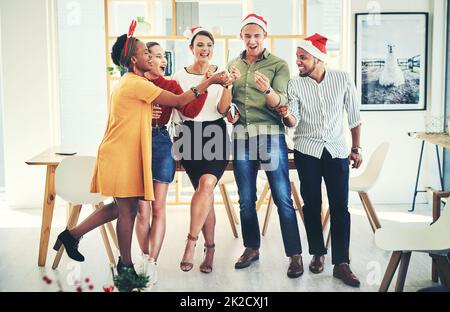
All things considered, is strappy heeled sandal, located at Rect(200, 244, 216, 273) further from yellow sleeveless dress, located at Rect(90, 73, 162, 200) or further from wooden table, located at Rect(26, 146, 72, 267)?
wooden table, located at Rect(26, 146, 72, 267)

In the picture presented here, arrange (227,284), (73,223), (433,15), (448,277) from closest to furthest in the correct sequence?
(448,277), (227,284), (73,223), (433,15)

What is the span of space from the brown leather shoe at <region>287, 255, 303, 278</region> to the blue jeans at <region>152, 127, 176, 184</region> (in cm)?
94

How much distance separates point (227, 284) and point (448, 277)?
134 cm

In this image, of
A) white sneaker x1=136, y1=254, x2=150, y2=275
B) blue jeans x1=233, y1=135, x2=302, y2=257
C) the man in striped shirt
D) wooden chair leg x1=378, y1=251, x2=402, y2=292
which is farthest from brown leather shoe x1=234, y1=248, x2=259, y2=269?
wooden chair leg x1=378, y1=251, x2=402, y2=292

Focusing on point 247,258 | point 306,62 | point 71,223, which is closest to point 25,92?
point 71,223

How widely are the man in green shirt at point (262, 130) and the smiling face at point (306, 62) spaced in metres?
0.14

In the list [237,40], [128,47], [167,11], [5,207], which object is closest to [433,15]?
[237,40]

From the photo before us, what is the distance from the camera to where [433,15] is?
6586 mm

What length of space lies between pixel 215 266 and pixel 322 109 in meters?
1.27

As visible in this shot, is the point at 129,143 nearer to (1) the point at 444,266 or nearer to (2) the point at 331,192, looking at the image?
(2) the point at 331,192

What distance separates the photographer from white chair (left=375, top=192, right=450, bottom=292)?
3.75 meters
